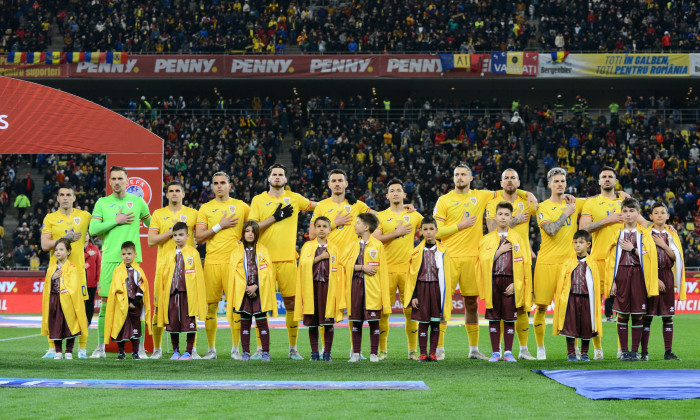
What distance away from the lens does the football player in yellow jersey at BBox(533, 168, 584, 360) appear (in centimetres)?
1155

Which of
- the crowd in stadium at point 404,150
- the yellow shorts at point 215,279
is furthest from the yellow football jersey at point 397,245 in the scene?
the crowd in stadium at point 404,150

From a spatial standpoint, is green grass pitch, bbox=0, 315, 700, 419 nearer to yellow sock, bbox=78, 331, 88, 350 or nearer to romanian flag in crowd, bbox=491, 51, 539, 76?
yellow sock, bbox=78, 331, 88, 350

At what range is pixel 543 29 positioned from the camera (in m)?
39.7

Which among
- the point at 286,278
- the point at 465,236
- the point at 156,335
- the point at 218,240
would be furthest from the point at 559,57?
the point at 156,335

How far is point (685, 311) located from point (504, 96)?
20.0m

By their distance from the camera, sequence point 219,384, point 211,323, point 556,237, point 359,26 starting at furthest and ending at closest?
point 359,26
point 211,323
point 556,237
point 219,384

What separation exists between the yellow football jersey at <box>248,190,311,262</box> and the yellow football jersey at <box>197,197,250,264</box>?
0.24m

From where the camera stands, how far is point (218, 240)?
11.7 m

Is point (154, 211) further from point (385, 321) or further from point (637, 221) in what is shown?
point (637, 221)

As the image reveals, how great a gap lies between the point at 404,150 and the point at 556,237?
23283mm

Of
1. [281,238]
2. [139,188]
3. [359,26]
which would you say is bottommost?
[281,238]

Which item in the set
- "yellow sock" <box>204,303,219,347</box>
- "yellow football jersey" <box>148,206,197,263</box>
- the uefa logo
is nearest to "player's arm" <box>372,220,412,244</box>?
"yellow sock" <box>204,303,219,347</box>

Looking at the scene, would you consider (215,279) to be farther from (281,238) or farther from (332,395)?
(332,395)

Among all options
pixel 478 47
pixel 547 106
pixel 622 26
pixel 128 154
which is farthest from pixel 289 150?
pixel 128 154
